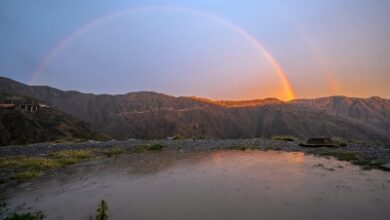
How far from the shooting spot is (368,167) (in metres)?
15.9

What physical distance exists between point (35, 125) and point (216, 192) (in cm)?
8991

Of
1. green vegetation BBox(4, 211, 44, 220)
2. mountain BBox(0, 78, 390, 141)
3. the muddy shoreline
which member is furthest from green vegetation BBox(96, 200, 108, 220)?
mountain BBox(0, 78, 390, 141)

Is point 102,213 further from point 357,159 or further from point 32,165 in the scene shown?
point 357,159

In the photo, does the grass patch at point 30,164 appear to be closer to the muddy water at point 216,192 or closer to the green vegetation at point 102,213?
the muddy water at point 216,192

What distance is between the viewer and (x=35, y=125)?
88.5m

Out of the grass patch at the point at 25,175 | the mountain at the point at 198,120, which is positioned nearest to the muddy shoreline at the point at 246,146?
the grass patch at the point at 25,175

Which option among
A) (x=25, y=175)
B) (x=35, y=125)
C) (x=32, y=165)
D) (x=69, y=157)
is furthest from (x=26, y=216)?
(x=35, y=125)

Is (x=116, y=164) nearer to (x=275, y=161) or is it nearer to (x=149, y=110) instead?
(x=275, y=161)

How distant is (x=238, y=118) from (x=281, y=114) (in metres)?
24.0

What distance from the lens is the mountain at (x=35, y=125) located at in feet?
265

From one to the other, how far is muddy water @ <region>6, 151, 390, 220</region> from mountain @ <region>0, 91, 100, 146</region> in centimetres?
6521

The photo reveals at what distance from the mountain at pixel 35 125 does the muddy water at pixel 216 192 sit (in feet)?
214

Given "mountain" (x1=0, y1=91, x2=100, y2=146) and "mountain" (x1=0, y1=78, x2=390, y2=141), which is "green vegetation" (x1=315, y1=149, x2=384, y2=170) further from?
"mountain" (x1=0, y1=78, x2=390, y2=141)

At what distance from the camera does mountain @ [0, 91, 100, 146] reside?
3179 inches
